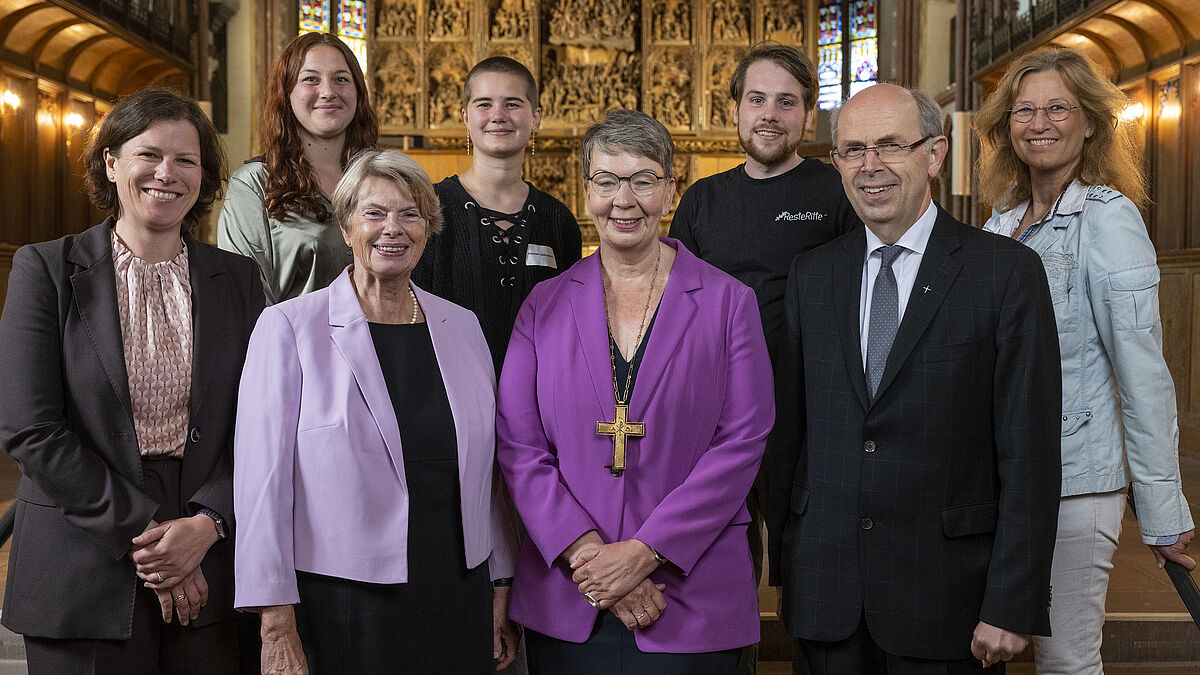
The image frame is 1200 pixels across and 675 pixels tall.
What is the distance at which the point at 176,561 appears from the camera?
6.59 feet

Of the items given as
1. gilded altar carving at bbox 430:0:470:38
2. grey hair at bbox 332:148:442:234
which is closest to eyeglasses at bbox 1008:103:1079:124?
grey hair at bbox 332:148:442:234

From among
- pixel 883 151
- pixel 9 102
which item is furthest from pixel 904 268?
pixel 9 102

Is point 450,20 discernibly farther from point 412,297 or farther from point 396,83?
point 412,297

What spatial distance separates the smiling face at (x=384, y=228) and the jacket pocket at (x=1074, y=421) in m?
1.52

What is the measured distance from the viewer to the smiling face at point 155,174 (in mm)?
2105

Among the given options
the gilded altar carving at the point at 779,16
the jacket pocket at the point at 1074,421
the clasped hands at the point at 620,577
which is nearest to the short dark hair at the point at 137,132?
the clasped hands at the point at 620,577

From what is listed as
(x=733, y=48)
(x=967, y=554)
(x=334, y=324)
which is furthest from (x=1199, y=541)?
(x=733, y=48)

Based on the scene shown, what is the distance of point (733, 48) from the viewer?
1116cm

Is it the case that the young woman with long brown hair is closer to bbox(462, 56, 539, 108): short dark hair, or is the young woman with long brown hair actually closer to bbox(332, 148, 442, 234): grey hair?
bbox(462, 56, 539, 108): short dark hair

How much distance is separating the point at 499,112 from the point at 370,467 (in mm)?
1236

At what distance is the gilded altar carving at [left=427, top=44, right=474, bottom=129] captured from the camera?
10.9 m

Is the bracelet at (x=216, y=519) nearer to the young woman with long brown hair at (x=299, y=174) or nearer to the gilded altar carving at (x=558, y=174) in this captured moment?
the young woman with long brown hair at (x=299, y=174)

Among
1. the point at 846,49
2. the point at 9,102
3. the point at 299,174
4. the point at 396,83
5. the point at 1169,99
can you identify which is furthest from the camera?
the point at 846,49

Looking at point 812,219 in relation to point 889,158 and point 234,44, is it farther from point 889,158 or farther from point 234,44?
point 234,44
